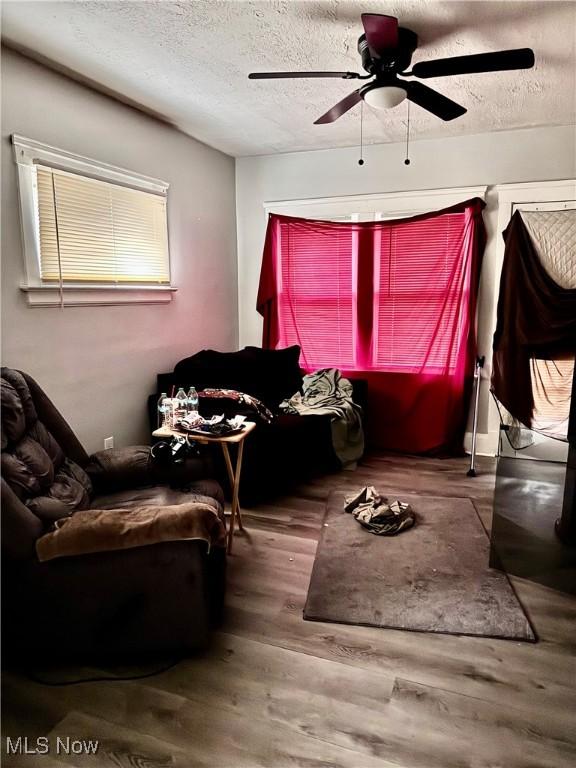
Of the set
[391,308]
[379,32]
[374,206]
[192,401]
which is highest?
[379,32]

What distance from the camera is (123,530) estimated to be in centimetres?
184

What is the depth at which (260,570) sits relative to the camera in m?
2.61

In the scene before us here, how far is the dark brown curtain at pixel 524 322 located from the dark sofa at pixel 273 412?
1.18 meters

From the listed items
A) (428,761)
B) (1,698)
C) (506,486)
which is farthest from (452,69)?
(1,698)

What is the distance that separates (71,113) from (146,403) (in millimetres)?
1903

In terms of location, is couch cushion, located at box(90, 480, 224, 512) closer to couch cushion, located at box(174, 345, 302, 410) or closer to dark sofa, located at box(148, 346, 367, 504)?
dark sofa, located at box(148, 346, 367, 504)

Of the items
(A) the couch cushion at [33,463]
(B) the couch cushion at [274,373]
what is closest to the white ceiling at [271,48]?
(A) the couch cushion at [33,463]

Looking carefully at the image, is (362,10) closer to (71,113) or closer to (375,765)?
(71,113)

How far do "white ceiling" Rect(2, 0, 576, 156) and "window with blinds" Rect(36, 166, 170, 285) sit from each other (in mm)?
619

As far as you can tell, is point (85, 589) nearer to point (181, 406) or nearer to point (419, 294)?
point (181, 406)

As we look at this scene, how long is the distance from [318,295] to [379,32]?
265 cm

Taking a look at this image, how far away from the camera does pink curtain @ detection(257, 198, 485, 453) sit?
4234 millimetres

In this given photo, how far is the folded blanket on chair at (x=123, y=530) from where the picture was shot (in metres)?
1.81

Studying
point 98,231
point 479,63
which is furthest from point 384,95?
point 98,231
